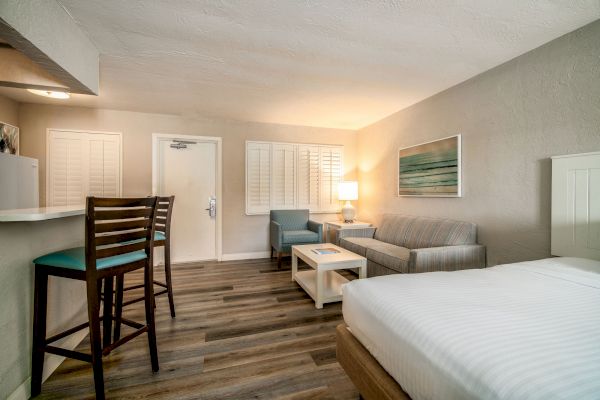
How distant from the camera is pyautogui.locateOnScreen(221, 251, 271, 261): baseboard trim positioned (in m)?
4.07

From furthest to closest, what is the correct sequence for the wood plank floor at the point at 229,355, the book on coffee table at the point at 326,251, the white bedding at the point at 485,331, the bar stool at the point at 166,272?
1. the book on coffee table at the point at 326,251
2. the bar stool at the point at 166,272
3. the wood plank floor at the point at 229,355
4. the white bedding at the point at 485,331

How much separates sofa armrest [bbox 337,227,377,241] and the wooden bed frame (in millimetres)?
2314

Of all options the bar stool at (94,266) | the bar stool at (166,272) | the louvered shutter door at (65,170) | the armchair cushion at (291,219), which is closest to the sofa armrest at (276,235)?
the armchair cushion at (291,219)

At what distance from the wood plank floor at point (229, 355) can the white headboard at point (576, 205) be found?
6.07 feet

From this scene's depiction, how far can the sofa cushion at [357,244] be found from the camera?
10.2ft

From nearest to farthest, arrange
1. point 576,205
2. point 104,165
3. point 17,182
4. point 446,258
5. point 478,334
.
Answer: point 478,334 < point 576,205 < point 446,258 < point 17,182 < point 104,165

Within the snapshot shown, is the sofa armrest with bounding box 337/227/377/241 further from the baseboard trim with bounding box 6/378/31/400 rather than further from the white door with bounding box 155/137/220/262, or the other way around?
the baseboard trim with bounding box 6/378/31/400

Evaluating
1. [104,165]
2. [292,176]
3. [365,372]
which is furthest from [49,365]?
[292,176]

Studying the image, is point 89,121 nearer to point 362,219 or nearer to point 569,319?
point 362,219

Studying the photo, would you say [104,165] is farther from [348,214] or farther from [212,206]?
[348,214]

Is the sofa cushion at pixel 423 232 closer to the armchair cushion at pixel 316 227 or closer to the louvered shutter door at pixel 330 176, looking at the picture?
the armchair cushion at pixel 316 227

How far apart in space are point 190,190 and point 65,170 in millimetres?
1610

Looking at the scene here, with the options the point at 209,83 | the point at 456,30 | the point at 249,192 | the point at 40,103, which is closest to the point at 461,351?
the point at 456,30

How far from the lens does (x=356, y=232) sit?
3.66 metres
